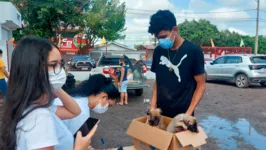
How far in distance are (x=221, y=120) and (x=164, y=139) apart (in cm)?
501

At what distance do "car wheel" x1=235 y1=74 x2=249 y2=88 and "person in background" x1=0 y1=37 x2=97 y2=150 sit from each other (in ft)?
38.1

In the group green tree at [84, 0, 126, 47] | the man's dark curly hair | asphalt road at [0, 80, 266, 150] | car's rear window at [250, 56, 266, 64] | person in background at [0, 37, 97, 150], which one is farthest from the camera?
green tree at [84, 0, 126, 47]

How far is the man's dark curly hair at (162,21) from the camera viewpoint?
242cm

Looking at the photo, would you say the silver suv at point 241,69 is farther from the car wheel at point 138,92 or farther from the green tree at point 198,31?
the green tree at point 198,31

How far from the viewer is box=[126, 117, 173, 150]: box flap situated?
6.72 feet

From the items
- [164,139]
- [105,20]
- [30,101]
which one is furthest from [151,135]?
[105,20]

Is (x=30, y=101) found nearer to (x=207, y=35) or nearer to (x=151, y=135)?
(x=151, y=135)

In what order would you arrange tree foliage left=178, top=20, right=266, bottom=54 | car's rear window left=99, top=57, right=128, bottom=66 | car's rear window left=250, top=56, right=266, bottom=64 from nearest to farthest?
car's rear window left=99, top=57, right=128, bottom=66
car's rear window left=250, top=56, right=266, bottom=64
tree foliage left=178, top=20, right=266, bottom=54

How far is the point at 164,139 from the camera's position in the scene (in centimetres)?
207

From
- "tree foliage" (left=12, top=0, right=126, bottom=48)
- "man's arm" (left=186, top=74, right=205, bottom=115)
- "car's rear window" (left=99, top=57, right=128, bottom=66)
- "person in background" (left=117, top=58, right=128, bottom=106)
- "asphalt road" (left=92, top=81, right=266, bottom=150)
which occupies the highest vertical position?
"tree foliage" (left=12, top=0, right=126, bottom=48)

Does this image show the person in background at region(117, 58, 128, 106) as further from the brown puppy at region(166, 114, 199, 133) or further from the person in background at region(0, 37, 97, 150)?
the person in background at region(0, 37, 97, 150)

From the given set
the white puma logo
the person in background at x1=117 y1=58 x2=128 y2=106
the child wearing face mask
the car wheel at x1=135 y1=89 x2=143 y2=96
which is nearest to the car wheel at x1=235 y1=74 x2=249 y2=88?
the car wheel at x1=135 y1=89 x2=143 y2=96

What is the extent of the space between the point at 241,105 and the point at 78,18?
13.6m

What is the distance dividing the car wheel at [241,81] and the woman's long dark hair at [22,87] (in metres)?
11.7
